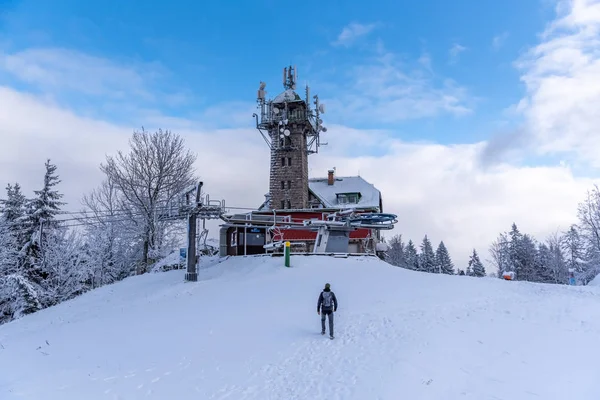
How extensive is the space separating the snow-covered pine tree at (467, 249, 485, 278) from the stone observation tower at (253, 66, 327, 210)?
43.8 m

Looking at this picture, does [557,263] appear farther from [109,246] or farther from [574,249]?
[109,246]

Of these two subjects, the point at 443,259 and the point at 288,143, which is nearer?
the point at 288,143

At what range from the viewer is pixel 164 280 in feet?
90.8

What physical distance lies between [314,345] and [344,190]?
128 feet

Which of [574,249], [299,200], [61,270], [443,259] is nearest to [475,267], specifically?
[443,259]

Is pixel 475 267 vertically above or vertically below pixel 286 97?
below

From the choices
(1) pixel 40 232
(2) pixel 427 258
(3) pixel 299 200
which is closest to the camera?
(1) pixel 40 232

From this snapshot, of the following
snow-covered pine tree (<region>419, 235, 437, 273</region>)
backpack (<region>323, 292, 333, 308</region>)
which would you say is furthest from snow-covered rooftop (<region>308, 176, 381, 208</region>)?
backpack (<region>323, 292, 333, 308</region>)

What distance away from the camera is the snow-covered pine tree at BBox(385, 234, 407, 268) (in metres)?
79.4

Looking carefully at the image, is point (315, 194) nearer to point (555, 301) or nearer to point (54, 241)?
point (54, 241)

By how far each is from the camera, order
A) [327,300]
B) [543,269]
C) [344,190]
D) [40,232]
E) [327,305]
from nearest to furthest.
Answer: [327,305]
[327,300]
[40,232]
[344,190]
[543,269]

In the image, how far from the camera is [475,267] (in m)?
76.1

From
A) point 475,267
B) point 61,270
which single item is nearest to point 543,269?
point 475,267

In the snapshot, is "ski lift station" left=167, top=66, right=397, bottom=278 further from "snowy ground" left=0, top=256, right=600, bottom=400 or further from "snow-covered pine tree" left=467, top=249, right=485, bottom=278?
"snow-covered pine tree" left=467, top=249, right=485, bottom=278
